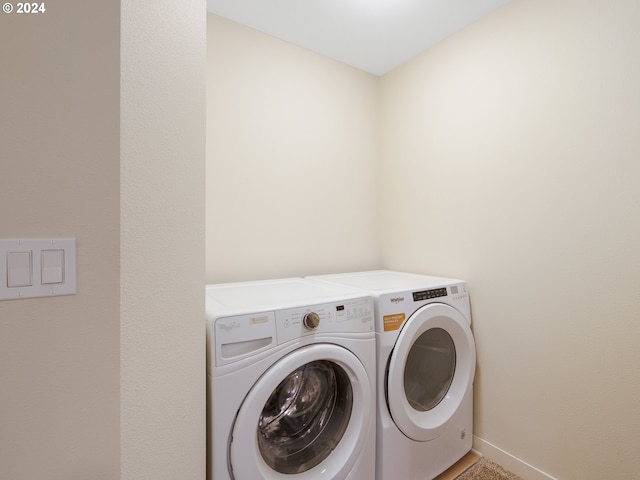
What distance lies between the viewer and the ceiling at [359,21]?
5.04 feet

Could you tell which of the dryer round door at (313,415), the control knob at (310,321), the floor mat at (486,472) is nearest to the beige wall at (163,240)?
the dryer round door at (313,415)

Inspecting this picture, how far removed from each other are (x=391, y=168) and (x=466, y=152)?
0.57 m

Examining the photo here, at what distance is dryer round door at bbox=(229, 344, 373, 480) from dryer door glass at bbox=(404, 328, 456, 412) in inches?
15.0

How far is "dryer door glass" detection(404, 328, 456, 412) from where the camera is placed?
151 cm

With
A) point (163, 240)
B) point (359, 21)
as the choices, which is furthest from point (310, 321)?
point (359, 21)

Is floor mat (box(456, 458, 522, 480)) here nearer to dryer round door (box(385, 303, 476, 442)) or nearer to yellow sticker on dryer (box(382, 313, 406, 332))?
dryer round door (box(385, 303, 476, 442))

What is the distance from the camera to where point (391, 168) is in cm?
219

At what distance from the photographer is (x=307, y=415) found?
1282 millimetres
